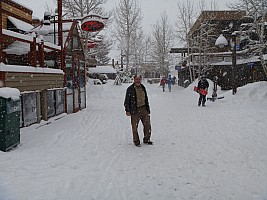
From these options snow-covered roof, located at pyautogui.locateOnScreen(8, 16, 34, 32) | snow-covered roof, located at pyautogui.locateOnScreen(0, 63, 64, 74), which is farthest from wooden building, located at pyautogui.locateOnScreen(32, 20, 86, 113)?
snow-covered roof, located at pyautogui.locateOnScreen(0, 63, 64, 74)

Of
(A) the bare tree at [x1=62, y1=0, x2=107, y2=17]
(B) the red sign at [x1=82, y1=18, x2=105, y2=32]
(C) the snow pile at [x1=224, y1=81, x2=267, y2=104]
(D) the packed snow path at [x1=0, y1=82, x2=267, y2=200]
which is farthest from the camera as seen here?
(A) the bare tree at [x1=62, y1=0, x2=107, y2=17]

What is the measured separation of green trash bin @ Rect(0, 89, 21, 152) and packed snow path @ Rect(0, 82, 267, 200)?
233 millimetres

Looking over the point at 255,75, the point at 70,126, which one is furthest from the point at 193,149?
the point at 255,75

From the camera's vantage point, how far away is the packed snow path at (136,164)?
405 centimetres

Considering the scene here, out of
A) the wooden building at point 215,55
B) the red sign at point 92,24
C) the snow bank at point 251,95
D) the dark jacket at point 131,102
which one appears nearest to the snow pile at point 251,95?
the snow bank at point 251,95

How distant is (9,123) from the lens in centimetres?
605

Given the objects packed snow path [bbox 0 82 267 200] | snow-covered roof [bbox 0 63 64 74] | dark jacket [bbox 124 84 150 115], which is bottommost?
packed snow path [bbox 0 82 267 200]

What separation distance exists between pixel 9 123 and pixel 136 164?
280 centimetres

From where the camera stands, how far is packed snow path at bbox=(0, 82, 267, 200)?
13.3 ft

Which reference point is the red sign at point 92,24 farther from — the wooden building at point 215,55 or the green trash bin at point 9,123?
the wooden building at point 215,55

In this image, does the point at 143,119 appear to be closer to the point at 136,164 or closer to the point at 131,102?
the point at 131,102

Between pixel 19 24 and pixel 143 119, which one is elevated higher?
pixel 19 24

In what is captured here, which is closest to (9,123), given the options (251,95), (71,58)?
(71,58)

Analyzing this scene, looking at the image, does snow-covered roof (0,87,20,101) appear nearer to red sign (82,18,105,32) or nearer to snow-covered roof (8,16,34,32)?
snow-covered roof (8,16,34,32)
